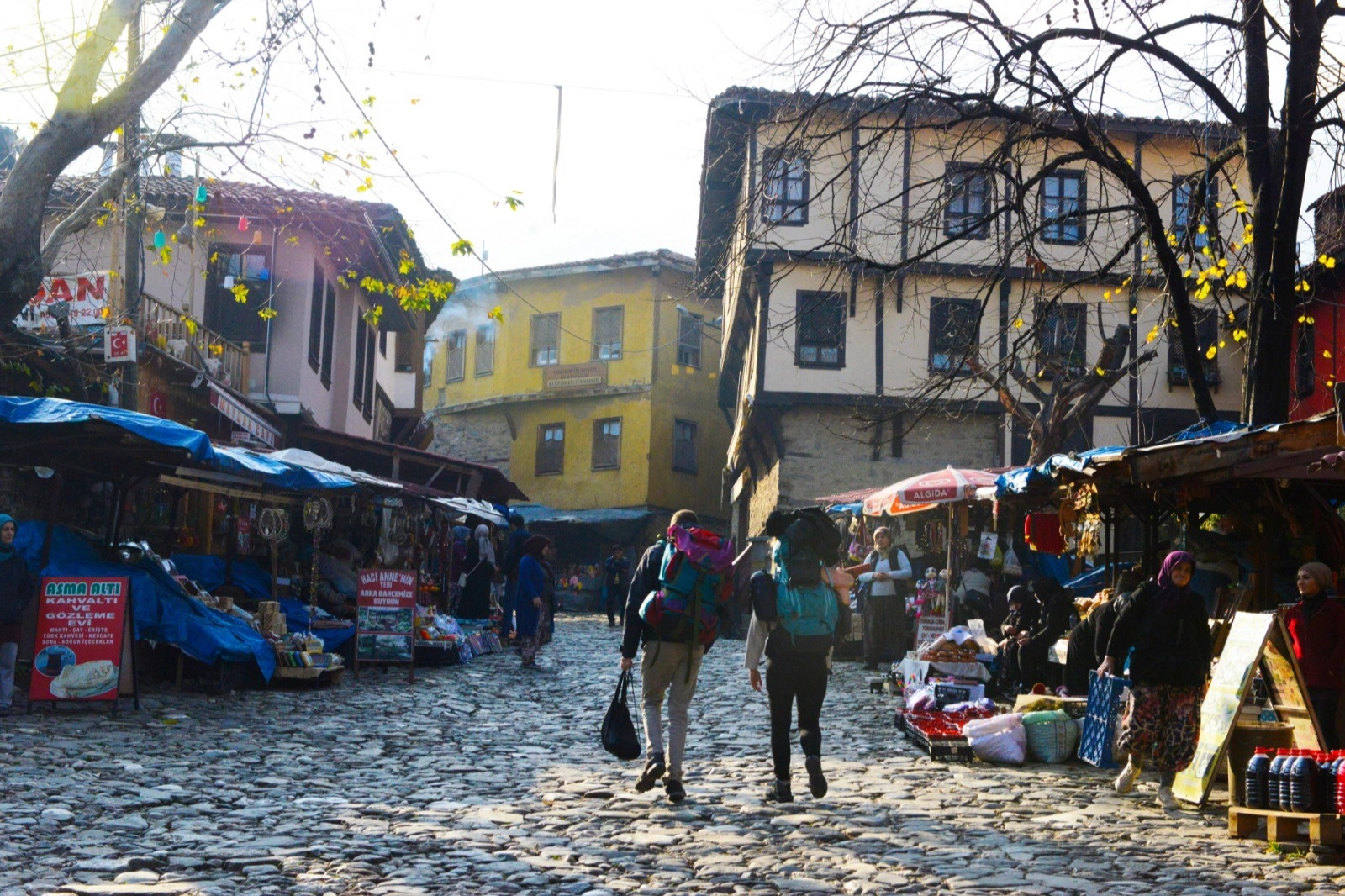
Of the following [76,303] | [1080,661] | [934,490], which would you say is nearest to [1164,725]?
[1080,661]

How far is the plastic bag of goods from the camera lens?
1032 cm

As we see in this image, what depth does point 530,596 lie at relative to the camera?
56.4ft

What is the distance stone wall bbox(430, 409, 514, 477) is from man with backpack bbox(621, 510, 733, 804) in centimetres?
3779

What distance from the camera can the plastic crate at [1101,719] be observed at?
9.25m

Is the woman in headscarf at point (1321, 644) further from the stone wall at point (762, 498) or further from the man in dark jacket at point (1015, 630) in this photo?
the stone wall at point (762, 498)

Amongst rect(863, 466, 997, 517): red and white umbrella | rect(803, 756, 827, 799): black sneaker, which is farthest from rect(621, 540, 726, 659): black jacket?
rect(863, 466, 997, 517): red and white umbrella

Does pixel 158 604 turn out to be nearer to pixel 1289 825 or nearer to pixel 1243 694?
pixel 1243 694

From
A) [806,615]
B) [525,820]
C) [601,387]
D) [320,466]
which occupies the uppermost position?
[601,387]

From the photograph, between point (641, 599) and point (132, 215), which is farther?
point (132, 215)

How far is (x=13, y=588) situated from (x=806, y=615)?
6.53 metres

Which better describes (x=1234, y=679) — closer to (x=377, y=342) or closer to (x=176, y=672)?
(x=176, y=672)

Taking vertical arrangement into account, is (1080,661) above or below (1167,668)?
below

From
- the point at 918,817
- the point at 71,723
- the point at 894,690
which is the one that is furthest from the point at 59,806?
the point at 894,690

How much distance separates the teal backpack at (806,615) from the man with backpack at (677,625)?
1.22 ft
